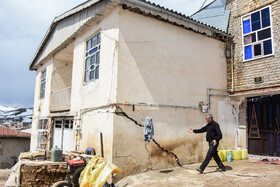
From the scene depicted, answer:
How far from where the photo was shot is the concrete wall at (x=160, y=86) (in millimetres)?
7962

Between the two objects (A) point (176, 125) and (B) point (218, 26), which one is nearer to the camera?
(A) point (176, 125)

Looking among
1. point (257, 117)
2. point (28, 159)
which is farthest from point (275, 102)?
point (28, 159)

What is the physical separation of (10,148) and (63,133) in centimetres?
1168

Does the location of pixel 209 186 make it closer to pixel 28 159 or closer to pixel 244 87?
pixel 244 87

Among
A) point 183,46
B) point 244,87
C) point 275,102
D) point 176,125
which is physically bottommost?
point 176,125

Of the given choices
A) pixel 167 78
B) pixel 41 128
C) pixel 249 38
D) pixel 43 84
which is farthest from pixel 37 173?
pixel 249 38

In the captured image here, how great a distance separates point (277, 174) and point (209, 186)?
256 centimetres

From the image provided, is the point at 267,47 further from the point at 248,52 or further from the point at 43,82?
the point at 43,82

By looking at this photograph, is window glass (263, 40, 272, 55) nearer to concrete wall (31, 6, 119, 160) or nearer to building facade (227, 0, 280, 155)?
building facade (227, 0, 280, 155)

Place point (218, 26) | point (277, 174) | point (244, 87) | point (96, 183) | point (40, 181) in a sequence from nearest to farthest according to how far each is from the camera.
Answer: point (96, 183) → point (277, 174) → point (40, 181) → point (244, 87) → point (218, 26)

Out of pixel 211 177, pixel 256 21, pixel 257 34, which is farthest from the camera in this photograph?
pixel 256 21

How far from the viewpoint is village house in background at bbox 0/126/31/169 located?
66.7 ft

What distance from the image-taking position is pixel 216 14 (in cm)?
1201

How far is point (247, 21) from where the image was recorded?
415 inches
